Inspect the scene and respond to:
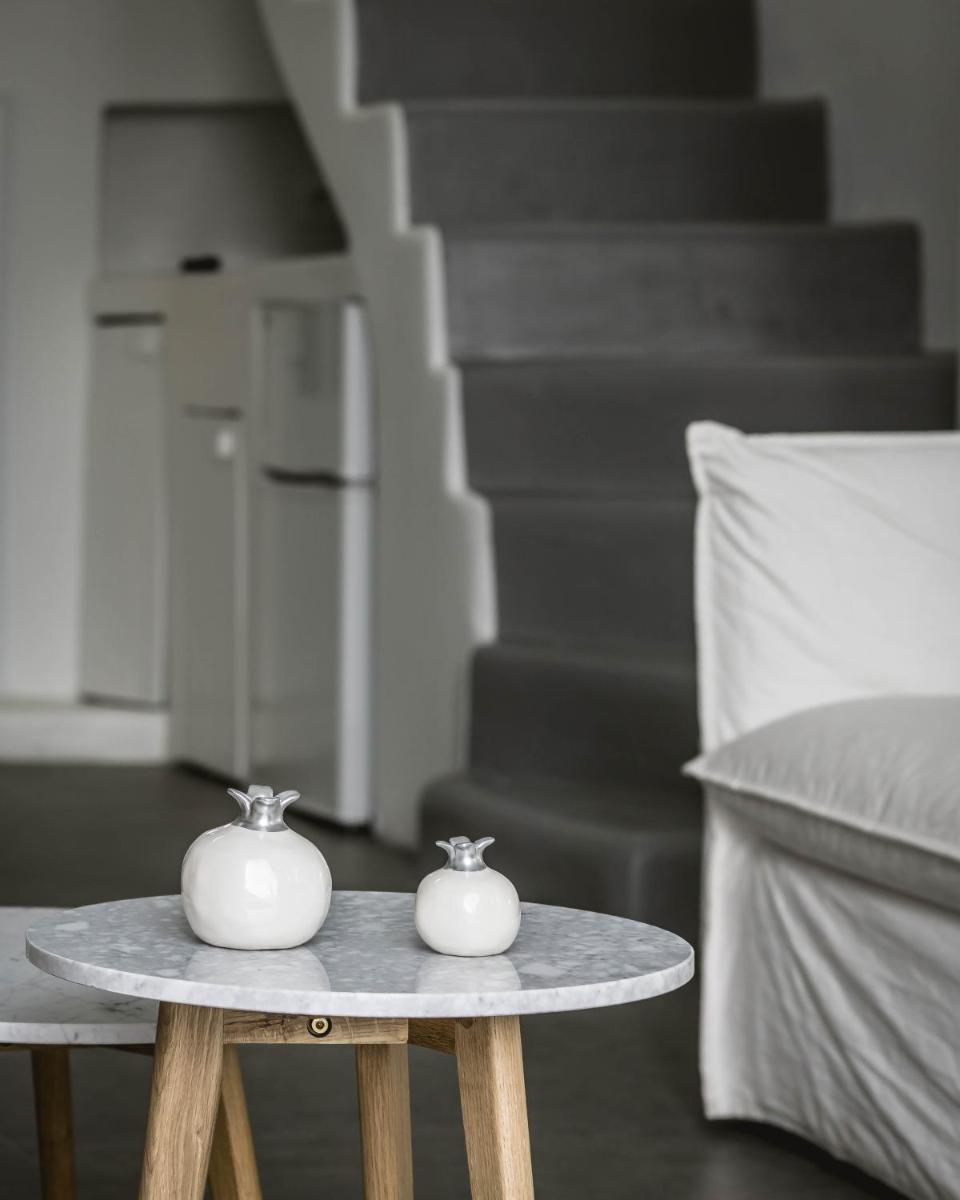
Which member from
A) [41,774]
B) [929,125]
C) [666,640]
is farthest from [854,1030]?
[41,774]

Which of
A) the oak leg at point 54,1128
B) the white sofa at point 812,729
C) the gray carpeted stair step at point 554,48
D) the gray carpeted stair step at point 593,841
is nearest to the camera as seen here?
the oak leg at point 54,1128

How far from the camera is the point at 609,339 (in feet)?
12.5

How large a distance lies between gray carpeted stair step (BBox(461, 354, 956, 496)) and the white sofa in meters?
1.30

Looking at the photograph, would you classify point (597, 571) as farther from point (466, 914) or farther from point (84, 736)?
point (466, 914)

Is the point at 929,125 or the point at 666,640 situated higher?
the point at 929,125

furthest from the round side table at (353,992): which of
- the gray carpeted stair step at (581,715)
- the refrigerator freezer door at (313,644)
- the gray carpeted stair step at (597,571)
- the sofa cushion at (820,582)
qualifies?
the refrigerator freezer door at (313,644)

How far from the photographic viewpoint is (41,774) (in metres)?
4.75

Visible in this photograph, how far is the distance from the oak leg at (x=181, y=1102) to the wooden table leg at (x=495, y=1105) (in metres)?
0.17

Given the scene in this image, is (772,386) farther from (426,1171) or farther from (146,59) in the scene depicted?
(146,59)

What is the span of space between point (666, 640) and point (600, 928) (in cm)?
199

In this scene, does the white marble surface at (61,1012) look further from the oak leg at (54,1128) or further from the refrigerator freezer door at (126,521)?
the refrigerator freezer door at (126,521)

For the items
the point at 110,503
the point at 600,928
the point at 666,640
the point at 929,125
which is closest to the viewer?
the point at 600,928

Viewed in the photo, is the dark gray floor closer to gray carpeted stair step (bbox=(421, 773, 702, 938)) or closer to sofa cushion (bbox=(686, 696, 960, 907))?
gray carpeted stair step (bbox=(421, 773, 702, 938))

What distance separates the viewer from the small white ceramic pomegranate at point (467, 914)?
1235 millimetres
